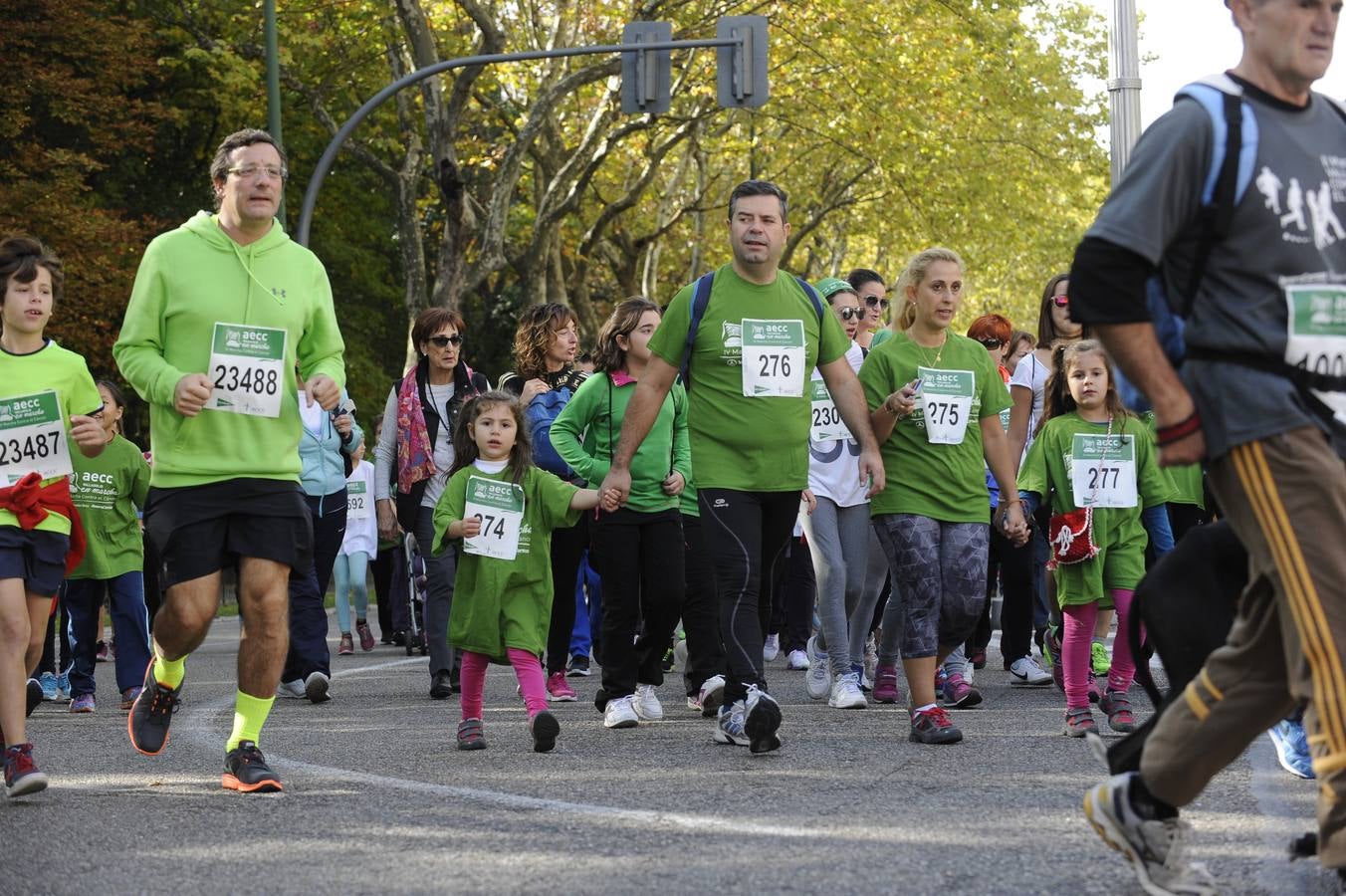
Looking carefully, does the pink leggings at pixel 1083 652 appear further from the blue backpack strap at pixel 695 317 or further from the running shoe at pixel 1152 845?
the running shoe at pixel 1152 845

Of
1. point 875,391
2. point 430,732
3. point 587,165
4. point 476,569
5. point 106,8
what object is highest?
point 106,8

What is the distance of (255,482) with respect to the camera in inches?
269

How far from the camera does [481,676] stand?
333 inches

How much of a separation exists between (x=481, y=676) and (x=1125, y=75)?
9042 mm

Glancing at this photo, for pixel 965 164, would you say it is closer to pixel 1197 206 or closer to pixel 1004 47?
pixel 1004 47

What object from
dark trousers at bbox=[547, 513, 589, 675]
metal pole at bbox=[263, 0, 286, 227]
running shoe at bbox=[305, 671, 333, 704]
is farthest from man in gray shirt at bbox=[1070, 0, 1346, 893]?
metal pole at bbox=[263, 0, 286, 227]

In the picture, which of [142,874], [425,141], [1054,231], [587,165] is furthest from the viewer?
[1054,231]

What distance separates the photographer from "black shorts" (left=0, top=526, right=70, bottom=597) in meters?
7.08

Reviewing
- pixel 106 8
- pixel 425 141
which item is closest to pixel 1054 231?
pixel 425 141

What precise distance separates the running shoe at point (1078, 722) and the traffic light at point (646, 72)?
14.2 metres

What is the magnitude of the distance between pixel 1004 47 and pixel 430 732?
27.1 m

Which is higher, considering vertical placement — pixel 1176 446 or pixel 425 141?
pixel 425 141

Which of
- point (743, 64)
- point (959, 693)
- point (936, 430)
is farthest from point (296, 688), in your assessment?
point (743, 64)

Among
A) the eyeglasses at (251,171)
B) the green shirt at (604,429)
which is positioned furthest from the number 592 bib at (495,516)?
the eyeglasses at (251,171)
